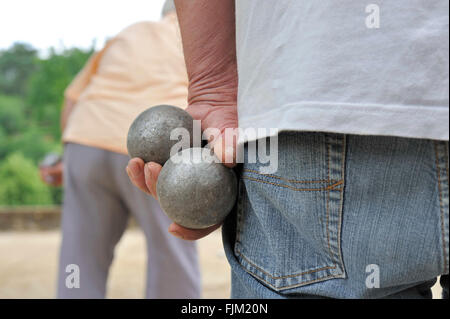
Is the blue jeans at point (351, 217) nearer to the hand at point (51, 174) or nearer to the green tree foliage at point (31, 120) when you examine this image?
the hand at point (51, 174)

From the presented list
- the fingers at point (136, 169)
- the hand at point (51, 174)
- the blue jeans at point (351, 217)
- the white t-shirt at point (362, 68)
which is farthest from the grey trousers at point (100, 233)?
the white t-shirt at point (362, 68)

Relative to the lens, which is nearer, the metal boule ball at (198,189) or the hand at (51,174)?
the metal boule ball at (198,189)

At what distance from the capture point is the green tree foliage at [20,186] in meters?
7.27

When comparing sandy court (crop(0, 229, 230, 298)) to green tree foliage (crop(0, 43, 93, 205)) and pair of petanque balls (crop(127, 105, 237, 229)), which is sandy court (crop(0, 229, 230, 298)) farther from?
pair of petanque balls (crop(127, 105, 237, 229))

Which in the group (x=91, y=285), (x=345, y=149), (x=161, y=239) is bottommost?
(x=91, y=285)

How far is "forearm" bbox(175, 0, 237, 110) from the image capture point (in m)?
0.95

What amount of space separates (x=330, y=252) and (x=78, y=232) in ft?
5.01

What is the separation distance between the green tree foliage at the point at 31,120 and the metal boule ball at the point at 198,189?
23.2ft

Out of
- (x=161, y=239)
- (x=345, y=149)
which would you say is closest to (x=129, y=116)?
(x=161, y=239)

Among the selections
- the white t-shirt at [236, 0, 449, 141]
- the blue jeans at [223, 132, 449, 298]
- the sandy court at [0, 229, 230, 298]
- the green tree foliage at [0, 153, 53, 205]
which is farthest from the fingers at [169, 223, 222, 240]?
the green tree foliage at [0, 153, 53, 205]

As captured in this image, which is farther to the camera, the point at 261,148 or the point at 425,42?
the point at 261,148

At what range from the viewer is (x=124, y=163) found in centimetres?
195

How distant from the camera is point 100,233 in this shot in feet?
6.80
